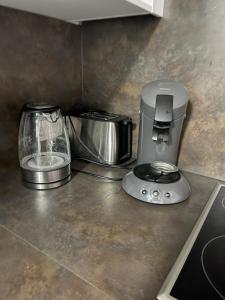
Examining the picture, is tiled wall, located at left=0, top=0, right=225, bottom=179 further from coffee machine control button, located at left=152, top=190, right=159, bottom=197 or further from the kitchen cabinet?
coffee machine control button, located at left=152, top=190, right=159, bottom=197

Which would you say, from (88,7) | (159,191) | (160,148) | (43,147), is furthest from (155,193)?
(88,7)

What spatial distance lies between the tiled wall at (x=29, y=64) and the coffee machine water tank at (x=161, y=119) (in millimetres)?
385

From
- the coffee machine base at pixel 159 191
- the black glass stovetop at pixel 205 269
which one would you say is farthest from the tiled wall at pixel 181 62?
the black glass stovetop at pixel 205 269

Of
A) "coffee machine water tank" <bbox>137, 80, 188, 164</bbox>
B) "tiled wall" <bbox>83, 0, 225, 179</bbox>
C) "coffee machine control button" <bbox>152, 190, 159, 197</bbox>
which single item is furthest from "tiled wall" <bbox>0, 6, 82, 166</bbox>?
"coffee machine control button" <bbox>152, 190, 159, 197</bbox>

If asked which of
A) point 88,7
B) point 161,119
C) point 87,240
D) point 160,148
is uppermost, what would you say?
point 88,7

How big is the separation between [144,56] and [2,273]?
0.78 m

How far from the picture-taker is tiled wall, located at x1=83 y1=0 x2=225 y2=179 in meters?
0.72

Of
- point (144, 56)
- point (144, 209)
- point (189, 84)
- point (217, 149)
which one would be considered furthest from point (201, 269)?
point (144, 56)

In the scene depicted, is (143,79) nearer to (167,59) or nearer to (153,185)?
(167,59)

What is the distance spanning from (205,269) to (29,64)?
80 cm

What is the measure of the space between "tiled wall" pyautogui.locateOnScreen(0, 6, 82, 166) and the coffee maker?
0.39 m

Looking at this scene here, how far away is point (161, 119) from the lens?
2.21 ft

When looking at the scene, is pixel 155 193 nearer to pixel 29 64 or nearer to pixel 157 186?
pixel 157 186

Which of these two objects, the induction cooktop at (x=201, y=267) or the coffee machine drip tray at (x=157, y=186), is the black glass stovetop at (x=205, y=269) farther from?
the coffee machine drip tray at (x=157, y=186)
